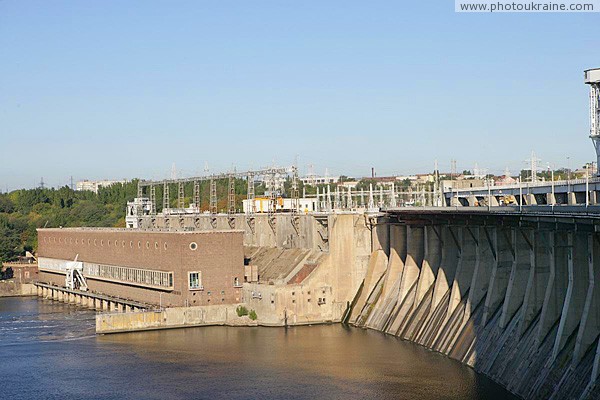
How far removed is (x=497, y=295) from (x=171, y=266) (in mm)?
26533

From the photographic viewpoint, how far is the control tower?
51656 millimetres

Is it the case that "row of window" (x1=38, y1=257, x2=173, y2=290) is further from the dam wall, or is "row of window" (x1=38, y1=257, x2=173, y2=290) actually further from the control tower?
the control tower

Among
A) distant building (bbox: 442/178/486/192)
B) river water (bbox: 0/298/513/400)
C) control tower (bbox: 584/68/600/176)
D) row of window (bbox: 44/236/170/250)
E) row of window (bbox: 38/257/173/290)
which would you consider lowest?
river water (bbox: 0/298/513/400)

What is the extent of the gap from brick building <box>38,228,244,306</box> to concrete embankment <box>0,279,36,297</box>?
50.9 ft

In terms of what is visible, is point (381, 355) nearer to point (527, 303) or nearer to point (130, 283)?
point (527, 303)

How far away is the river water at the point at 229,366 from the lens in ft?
149

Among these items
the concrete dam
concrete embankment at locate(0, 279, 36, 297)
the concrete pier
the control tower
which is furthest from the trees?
the control tower

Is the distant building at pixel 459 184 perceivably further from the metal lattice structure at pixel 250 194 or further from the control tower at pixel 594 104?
the metal lattice structure at pixel 250 194

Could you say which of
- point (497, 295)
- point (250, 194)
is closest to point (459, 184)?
point (497, 295)

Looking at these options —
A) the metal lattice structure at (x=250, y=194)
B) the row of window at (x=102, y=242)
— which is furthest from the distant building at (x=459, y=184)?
the metal lattice structure at (x=250, y=194)

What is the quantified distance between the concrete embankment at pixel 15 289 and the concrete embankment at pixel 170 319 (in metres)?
34.8

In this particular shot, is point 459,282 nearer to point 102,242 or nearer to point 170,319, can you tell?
point 170,319

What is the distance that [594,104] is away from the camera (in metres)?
53.0

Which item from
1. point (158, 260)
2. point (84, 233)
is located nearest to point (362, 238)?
point (158, 260)
